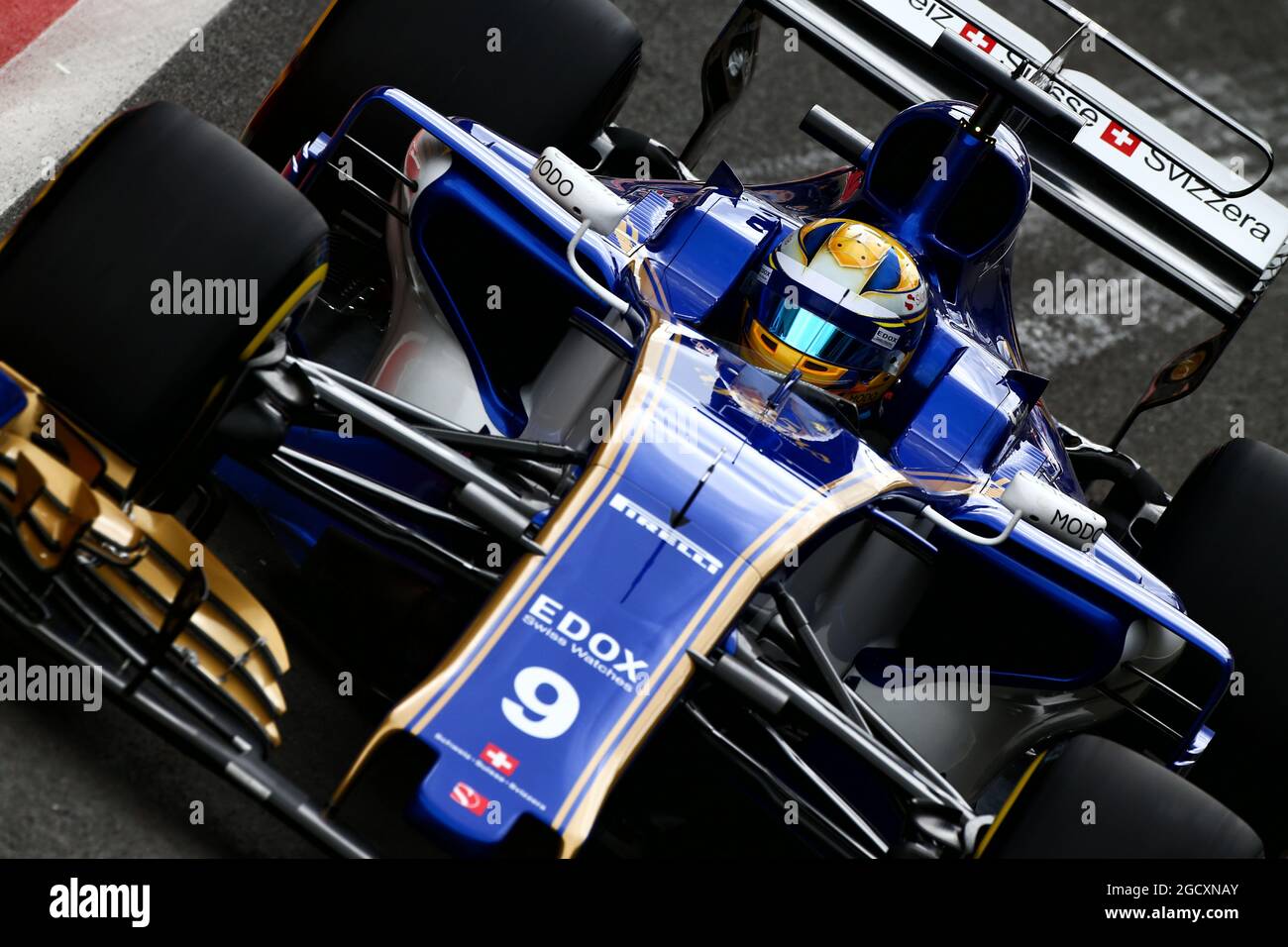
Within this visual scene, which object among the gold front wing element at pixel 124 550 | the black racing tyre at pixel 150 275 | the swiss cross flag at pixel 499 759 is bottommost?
the gold front wing element at pixel 124 550

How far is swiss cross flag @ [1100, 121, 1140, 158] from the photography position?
14.7 feet

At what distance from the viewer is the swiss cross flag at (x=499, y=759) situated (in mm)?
3014

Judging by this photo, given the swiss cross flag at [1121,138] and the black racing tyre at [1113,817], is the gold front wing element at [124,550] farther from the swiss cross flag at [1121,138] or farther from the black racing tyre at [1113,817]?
the swiss cross flag at [1121,138]

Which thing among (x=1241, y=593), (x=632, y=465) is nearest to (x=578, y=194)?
(x=632, y=465)

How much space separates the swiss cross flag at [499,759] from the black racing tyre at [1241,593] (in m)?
1.83

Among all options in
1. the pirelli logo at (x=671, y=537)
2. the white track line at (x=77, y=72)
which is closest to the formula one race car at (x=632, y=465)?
the pirelli logo at (x=671, y=537)

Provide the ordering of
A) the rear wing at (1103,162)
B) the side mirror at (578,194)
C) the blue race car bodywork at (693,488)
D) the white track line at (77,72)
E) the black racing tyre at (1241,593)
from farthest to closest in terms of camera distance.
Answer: the white track line at (77,72)
the rear wing at (1103,162)
the black racing tyre at (1241,593)
the side mirror at (578,194)
the blue race car bodywork at (693,488)

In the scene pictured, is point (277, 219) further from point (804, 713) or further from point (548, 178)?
point (804, 713)

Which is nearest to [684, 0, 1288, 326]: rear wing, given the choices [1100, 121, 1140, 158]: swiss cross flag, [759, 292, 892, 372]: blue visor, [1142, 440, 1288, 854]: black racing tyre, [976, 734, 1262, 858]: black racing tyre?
[1100, 121, 1140, 158]: swiss cross flag

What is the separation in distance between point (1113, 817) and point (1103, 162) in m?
1.93

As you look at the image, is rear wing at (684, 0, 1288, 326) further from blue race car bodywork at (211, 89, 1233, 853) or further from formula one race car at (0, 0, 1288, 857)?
blue race car bodywork at (211, 89, 1233, 853)

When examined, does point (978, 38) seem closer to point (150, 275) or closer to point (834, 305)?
point (834, 305)
